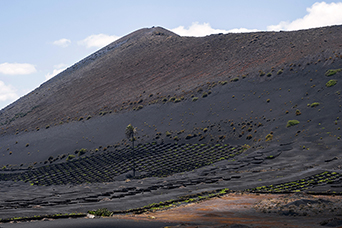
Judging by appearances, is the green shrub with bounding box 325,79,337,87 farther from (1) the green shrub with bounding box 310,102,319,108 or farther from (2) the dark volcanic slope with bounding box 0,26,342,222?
(1) the green shrub with bounding box 310,102,319,108

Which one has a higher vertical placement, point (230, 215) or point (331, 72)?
point (331, 72)

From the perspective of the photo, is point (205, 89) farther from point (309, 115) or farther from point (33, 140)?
point (33, 140)

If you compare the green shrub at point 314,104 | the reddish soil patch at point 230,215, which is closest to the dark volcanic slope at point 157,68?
the green shrub at point 314,104

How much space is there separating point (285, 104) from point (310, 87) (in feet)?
23.0

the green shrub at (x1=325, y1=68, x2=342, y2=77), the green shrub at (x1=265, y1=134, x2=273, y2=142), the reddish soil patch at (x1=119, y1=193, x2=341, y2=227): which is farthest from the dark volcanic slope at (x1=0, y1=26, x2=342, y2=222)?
the reddish soil patch at (x1=119, y1=193, x2=341, y2=227)

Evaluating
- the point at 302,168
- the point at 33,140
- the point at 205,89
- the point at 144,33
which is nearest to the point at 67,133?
the point at 33,140

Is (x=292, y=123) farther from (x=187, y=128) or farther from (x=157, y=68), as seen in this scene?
(x=157, y=68)

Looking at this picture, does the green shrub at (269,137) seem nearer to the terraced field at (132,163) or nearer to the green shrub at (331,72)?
the terraced field at (132,163)

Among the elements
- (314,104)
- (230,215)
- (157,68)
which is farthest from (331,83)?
(157,68)

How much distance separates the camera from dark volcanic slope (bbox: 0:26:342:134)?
306 ft

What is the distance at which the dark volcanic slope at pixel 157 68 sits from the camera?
306ft

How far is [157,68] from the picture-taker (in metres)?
120

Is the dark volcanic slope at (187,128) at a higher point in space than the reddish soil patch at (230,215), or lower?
higher

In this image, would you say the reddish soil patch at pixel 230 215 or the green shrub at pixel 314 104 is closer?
the reddish soil patch at pixel 230 215
